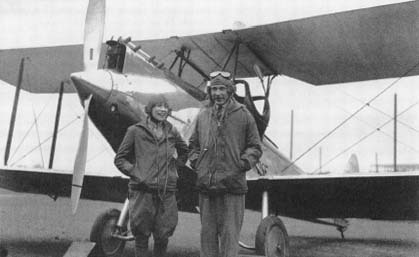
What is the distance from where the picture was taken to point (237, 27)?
723cm

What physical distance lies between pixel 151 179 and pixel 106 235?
284 cm

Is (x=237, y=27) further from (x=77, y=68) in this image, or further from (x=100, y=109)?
(x=77, y=68)

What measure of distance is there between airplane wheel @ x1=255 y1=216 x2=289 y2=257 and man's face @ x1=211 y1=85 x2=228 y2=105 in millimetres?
2538

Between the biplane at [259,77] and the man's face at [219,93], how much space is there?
1.64m

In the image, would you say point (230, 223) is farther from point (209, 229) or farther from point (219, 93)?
point (219, 93)

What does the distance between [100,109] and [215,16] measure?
16.6 ft

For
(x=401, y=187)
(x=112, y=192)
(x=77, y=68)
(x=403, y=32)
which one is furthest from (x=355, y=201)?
(x=77, y=68)

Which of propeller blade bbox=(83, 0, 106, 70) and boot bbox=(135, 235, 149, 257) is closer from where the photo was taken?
boot bbox=(135, 235, 149, 257)

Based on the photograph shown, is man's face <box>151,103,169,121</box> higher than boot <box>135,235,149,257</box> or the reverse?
higher

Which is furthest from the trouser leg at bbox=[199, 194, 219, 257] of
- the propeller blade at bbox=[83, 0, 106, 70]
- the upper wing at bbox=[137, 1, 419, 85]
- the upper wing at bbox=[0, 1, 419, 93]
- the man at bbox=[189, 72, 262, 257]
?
the upper wing at bbox=[137, 1, 419, 85]

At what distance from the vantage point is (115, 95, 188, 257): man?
3.81 meters

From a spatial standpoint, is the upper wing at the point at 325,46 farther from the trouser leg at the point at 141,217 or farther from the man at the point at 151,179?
the trouser leg at the point at 141,217

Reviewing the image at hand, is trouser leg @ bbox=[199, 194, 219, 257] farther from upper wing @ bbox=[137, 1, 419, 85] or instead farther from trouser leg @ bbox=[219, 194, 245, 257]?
upper wing @ bbox=[137, 1, 419, 85]

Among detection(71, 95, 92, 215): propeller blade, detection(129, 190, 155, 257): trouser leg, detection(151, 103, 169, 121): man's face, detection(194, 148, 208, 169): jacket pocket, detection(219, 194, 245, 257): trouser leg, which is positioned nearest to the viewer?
detection(219, 194, 245, 257): trouser leg
